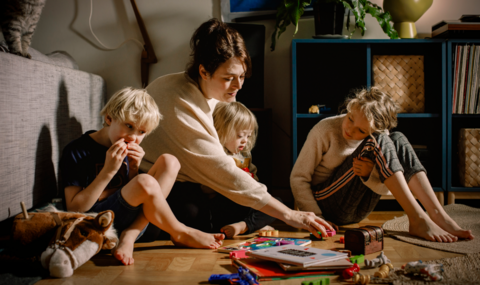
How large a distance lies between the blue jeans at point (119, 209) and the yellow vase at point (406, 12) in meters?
1.67

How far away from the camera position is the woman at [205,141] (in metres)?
1.27

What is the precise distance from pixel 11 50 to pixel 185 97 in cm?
62

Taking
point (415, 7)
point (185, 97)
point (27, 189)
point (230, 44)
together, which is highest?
point (415, 7)

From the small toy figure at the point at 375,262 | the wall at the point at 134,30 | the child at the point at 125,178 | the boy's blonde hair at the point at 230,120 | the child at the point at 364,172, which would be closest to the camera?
the small toy figure at the point at 375,262

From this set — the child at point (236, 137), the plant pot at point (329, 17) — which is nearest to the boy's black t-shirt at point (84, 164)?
the child at point (236, 137)

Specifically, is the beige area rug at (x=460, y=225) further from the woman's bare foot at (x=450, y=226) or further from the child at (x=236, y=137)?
the child at (x=236, y=137)

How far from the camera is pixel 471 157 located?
1.90 metres

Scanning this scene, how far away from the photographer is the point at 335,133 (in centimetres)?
163

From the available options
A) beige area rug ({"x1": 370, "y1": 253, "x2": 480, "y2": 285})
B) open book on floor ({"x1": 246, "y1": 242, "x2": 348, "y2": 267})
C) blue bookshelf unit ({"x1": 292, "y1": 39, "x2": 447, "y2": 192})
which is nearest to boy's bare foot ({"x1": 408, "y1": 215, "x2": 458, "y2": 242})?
beige area rug ({"x1": 370, "y1": 253, "x2": 480, "y2": 285})

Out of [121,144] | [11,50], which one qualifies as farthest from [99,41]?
[121,144]

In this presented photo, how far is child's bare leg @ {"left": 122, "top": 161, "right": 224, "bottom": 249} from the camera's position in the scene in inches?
45.5

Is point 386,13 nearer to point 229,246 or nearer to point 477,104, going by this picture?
point 477,104

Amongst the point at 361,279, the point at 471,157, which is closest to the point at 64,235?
the point at 361,279

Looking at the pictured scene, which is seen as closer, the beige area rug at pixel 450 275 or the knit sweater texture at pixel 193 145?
the beige area rug at pixel 450 275
